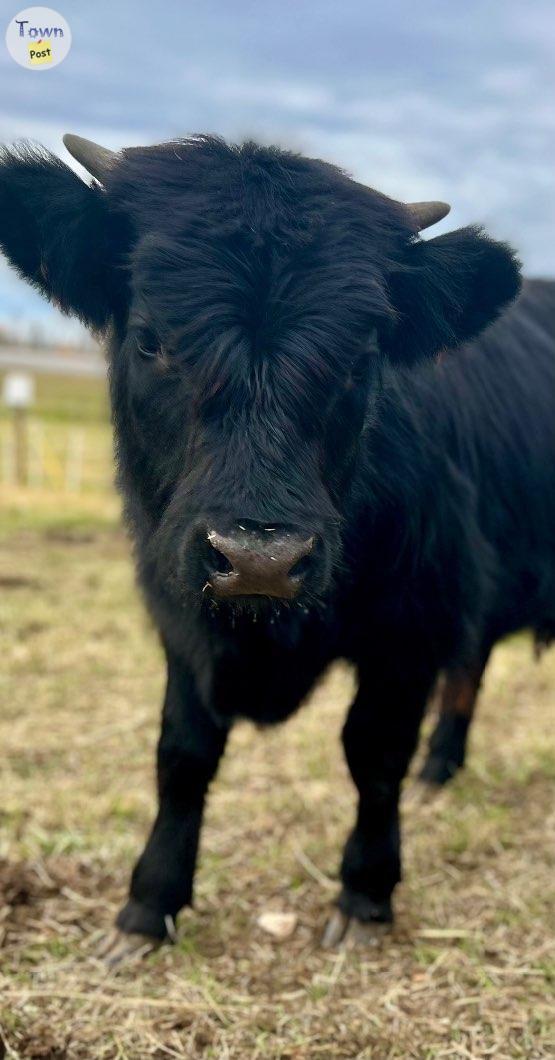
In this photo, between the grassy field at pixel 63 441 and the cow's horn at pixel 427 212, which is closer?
the cow's horn at pixel 427 212

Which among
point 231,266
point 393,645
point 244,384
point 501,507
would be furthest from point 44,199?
point 501,507

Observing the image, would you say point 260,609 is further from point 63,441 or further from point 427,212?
point 63,441

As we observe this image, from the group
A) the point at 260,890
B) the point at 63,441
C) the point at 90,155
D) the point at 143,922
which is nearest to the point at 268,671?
the point at 143,922

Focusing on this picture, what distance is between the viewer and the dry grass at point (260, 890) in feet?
8.90

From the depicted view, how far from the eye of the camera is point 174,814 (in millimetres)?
3189

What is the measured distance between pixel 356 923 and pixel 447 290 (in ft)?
6.32

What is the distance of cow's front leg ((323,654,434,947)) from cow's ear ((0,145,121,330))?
138 cm

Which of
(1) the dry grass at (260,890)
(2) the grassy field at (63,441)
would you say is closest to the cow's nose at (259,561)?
(1) the dry grass at (260,890)

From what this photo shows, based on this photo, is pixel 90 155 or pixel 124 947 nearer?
pixel 90 155

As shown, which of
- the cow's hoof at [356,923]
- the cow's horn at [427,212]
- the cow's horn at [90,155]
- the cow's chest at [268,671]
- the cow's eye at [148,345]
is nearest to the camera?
the cow's eye at [148,345]

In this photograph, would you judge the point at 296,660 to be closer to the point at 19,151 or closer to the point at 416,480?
the point at 416,480

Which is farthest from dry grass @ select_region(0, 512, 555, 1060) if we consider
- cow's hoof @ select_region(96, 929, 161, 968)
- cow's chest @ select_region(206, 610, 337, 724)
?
cow's chest @ select_region(206, 610, 337, 724)

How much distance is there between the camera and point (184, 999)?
9.30 feet

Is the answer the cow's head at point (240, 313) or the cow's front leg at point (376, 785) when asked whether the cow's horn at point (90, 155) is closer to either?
the cow's head at point (240, 313)
